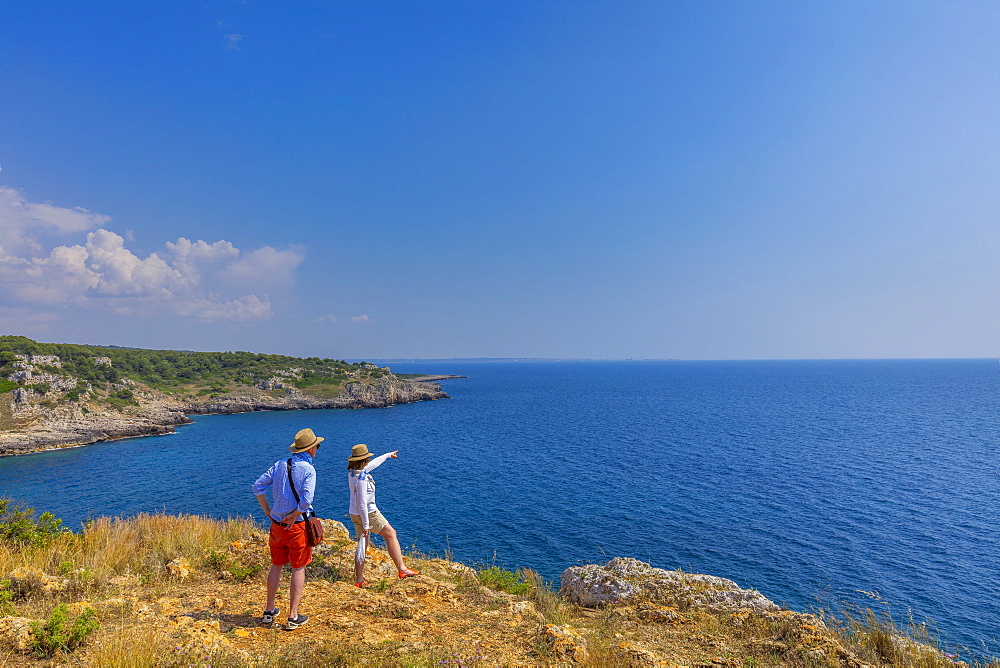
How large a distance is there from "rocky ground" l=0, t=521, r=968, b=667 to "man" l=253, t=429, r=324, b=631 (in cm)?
48

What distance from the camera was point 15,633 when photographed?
16.9 ft

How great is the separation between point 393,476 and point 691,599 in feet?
99.0

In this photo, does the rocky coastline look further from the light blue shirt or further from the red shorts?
the light blue shirt

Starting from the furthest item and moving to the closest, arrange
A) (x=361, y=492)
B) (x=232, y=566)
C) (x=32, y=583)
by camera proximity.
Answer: (x=232, y=566), (x=361, y=492), (x=32, y=583)

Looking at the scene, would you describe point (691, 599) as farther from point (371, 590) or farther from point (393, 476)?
point (393, 476)

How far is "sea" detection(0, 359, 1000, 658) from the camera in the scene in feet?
62.7

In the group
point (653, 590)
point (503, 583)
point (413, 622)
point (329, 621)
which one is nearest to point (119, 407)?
point (503, 583)

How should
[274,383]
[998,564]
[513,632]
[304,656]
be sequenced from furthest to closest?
[274,383] < [998,564] < [513,632] < [304,656]

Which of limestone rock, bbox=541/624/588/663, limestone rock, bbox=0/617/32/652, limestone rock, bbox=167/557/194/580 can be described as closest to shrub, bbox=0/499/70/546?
limestone rock, bbox=167/557/194/580

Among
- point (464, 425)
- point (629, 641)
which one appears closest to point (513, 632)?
point (629, 641)

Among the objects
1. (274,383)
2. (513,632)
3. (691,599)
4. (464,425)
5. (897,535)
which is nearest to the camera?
(513,632)

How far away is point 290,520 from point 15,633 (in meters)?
3.07

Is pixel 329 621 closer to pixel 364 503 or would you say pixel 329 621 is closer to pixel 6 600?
pixel 364 503

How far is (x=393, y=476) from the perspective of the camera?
35.5 m
